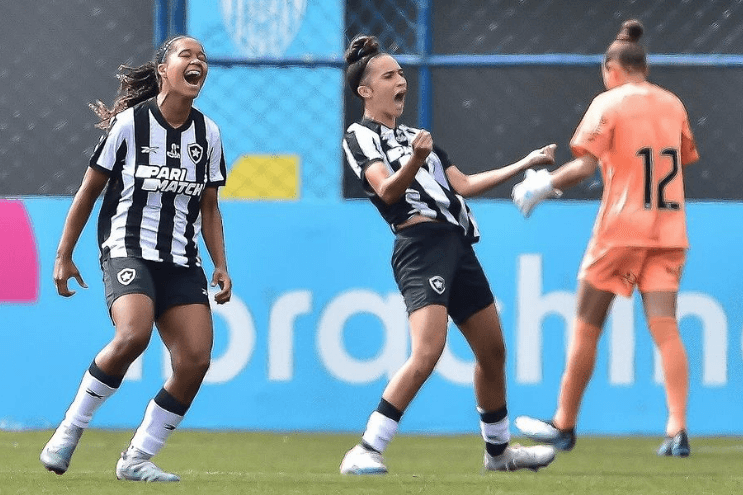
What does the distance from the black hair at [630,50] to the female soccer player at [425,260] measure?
1.06 meters

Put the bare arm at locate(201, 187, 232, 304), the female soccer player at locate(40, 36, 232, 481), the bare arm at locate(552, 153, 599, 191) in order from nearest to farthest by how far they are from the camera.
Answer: the female soccer player at locate(40, 36, 232, 481), the bare arm at locate(201, 187, 232, 304), the bare arm at locate(552, 153, 599, 191)

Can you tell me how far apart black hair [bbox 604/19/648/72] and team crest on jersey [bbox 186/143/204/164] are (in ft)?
6.29

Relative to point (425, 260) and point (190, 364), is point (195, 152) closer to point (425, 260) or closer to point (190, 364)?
point (190, 364)

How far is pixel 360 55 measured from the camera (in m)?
5.85

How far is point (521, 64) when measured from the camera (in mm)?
7547

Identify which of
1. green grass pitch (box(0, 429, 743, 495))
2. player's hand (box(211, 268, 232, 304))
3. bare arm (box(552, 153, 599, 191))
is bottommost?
green grass pitch (box(0, 429, 743, 495))

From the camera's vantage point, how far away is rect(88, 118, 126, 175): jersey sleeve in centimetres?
534

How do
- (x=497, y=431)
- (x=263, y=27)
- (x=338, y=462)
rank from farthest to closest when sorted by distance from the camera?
(x=263, y=27) → (x=338, y=462) → (x=497, y=431)

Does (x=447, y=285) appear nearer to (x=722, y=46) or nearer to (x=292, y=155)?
(x=292, y=155)

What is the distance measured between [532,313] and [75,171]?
18.5 ft

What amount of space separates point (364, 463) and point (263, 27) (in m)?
3.26

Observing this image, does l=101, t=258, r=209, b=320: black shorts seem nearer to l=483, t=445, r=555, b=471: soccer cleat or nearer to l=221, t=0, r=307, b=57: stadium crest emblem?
l=483, t=445, r=555, b=471: soccer cleat

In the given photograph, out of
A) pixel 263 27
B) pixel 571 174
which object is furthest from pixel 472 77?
pixel 571 174

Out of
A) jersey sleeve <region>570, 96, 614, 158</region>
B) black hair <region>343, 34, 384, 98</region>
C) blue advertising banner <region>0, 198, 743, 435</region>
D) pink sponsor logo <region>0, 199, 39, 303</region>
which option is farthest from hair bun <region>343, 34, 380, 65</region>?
pink sponsor logo <region>0, 199, 39, 303</region>
